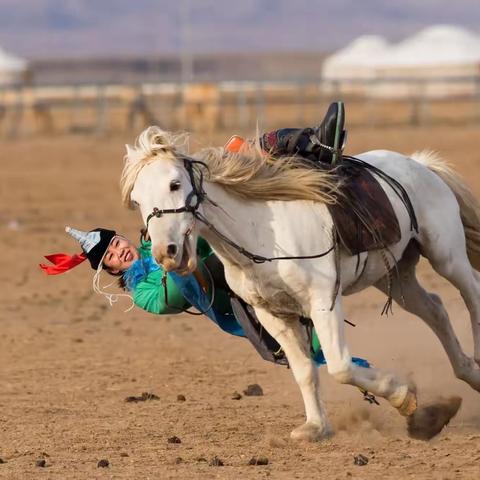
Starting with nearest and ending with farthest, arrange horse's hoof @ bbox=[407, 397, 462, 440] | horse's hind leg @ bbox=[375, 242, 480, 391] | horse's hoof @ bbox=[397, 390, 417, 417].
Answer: horse's hoof @ bbox=[397, 390, 417, 417], horse's hoof @ bbox=[407, 397, 462, 440], horse's hind leg @ bbox=[375, 242, 480, 391]

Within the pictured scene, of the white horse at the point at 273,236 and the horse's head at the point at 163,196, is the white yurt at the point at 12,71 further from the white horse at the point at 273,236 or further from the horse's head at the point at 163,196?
the horse's head at the point at 163,196

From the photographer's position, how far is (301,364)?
7.28 metres

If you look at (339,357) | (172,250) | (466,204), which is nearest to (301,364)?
(339,357)

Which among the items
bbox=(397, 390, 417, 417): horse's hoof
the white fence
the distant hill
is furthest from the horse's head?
the distant hill

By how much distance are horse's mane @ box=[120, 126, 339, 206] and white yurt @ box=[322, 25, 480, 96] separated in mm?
34618

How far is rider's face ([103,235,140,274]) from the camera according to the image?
759 centimetres

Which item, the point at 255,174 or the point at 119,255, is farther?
the point at 119,255

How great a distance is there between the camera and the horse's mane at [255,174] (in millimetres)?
6766

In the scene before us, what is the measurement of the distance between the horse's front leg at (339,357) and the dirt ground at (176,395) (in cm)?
33

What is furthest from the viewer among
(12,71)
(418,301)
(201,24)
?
(201,24)

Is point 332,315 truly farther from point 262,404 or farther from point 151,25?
point 151,25

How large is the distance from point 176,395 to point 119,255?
135 centimetres

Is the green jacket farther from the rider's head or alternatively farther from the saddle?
the saddle

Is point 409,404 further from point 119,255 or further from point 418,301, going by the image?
point 119,255
